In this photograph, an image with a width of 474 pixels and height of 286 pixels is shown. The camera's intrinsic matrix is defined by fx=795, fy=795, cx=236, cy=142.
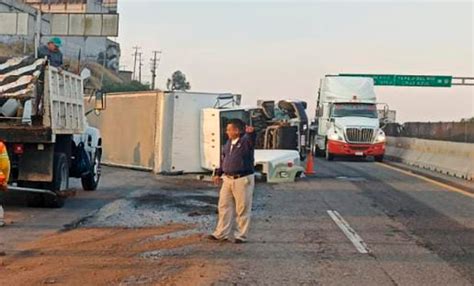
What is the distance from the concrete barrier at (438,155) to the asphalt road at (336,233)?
13.1ft

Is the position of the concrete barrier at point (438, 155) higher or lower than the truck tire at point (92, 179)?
higher

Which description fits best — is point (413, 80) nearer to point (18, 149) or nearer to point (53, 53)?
point (53, 53)

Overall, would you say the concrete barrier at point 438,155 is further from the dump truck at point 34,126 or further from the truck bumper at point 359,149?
the dump truck at point 34,126

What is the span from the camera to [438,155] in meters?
26.8

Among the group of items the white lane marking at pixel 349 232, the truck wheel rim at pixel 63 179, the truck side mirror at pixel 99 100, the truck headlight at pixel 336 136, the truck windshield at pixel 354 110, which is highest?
the truck windshield at pixel 354 110

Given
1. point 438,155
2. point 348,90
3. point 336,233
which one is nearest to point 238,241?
point 336,233

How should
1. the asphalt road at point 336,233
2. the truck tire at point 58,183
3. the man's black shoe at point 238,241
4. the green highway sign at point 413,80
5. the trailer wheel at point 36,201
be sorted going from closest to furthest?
1. the asphalt road at point 336,233
2. the man's black shoe at point 238,241
3. the truck tire at point 58,183
4. the trailer wheel at point 36,201
5. the green highway sign at point 413,80

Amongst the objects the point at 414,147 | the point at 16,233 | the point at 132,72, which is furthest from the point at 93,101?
the point at 132,72

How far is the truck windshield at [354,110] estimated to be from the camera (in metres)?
32.1

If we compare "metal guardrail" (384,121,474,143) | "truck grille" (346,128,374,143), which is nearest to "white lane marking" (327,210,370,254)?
"truck grille" (346,128,374,143)

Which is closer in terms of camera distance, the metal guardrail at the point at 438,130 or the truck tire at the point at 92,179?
the truck tire at the point at 92,179

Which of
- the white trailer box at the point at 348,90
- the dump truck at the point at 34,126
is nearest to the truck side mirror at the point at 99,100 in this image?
the dump truck at the point at 34,126

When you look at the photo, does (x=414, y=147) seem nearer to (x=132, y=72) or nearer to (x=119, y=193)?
(x=119, y=193)

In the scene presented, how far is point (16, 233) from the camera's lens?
11.3m
